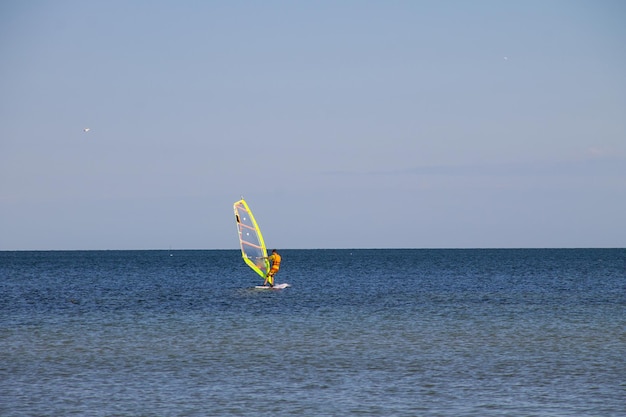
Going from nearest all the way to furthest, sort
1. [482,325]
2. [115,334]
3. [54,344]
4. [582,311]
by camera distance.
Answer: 1. [54,344]
2. [115,334]
3. [482,325]
4. [582,311]

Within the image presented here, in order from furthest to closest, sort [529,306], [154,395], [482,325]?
[529,306]
[482,325]
[154,395]

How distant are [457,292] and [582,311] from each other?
65.5 feet

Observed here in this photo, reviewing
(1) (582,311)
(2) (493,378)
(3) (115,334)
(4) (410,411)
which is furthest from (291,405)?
(1) (582,311)

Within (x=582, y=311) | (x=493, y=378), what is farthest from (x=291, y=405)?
(x=582, y=311)

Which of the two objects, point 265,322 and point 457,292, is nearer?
point 265,322

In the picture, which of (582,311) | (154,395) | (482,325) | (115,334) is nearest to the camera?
(154,395)

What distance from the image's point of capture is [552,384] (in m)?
22.1

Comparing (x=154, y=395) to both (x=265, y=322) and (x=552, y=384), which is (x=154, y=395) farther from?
(x=265, y=322)

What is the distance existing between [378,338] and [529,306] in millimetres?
19352

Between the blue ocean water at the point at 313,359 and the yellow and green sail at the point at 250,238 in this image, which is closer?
the blue ocean water at the point at 313,359

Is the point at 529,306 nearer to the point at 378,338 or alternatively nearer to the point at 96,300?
the point at 378,338

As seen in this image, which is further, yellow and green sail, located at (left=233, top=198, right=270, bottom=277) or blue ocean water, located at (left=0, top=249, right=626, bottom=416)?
yellow and green sail, located at (left=233, top=198, right=270, bottom=277)

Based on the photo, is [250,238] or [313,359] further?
[250,238]

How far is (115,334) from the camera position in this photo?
110 ft
